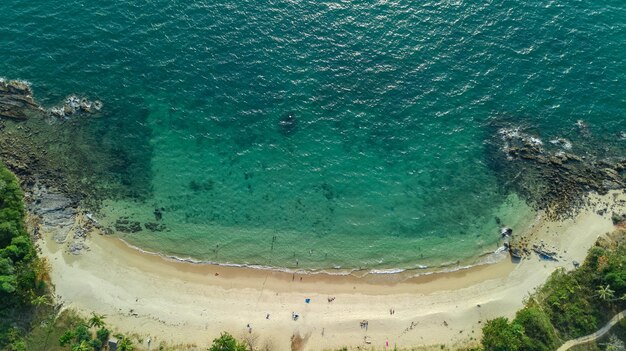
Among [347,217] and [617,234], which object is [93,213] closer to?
[347,217]

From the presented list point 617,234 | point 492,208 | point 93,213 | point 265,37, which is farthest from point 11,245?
point 617,234

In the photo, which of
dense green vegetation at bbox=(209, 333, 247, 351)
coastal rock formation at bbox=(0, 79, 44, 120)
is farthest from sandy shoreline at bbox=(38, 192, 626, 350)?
coastal rock formation at bbox=(0, 79, 44, 120)

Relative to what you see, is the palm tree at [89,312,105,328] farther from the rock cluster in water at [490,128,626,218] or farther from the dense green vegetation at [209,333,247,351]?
the rock cluster in water at [490,128,626,218]

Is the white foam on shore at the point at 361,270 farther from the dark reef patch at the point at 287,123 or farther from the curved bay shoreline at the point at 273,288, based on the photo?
the dark reef patch at the point at 287,123

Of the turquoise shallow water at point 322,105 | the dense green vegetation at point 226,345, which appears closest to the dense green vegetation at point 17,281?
the turquoise shallow water at point 322,105

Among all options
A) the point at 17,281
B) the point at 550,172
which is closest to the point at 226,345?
the point at 17,281

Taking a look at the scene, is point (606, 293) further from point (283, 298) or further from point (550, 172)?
point (283, 298)
